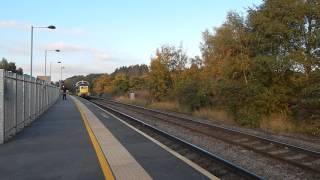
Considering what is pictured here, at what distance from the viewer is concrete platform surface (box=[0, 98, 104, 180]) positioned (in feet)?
31.2

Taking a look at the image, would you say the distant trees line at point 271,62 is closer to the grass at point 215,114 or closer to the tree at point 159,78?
the grass at point 215,114

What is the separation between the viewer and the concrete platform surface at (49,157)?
31.2 feet

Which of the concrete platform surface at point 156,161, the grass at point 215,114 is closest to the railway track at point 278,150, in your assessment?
the concrete platform surface at point 156,161

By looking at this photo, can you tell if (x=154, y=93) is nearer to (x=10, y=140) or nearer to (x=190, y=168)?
(x=10, y=140)

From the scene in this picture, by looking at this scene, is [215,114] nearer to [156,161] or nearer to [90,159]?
[156,161]

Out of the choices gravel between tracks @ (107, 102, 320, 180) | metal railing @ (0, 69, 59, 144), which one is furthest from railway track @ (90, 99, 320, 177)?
metal railing @ (0, 69, 59, 144)

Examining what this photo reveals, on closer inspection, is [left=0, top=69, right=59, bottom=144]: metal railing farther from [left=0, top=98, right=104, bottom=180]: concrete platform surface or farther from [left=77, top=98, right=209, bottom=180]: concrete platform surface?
[left=77, top=98, right=209, bottom=180]: concrete platform surface

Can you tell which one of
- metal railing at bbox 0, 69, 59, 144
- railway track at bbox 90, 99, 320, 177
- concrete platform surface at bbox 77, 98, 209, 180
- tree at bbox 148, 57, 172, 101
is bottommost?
railway track at bbox 90, 99, 320, 177

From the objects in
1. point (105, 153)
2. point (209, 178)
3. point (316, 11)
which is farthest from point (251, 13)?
point (209, 178)

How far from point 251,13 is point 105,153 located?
680 inches

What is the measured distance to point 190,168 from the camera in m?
10.4

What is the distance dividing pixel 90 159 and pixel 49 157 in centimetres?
114

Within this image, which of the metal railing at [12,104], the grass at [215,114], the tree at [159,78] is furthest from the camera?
the tree at [159,78]

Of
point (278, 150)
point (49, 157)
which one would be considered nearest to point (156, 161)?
point (49, 157)
